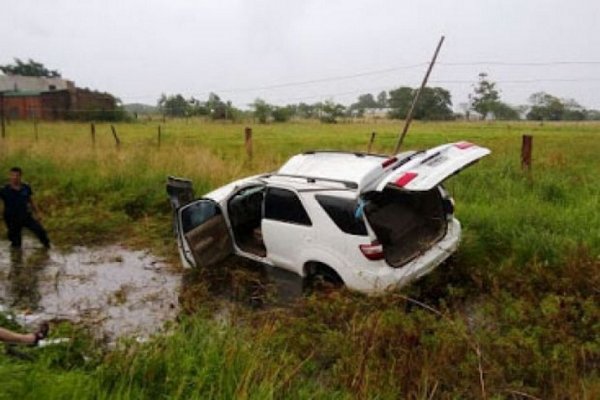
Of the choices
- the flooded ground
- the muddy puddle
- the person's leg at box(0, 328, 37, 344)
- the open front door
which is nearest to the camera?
the person's leg at box(0, 328, 37, 344)

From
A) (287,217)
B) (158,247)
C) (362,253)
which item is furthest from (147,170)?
(362,253)

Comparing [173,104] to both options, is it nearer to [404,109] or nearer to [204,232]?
[404,109]

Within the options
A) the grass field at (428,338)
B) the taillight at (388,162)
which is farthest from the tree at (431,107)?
the taillight at (388,162)

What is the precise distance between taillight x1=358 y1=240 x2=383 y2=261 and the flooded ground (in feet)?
8.18

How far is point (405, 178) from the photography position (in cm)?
597

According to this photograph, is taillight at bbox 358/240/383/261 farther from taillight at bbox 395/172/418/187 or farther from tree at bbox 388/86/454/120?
tree at bbox 388/86/454/120

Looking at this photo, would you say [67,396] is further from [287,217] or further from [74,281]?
[74,281]

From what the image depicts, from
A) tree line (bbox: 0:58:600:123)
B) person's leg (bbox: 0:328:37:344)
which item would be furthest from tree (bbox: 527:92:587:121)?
person's leg (bbox: 0:328:37:344)

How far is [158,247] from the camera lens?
9.73 m

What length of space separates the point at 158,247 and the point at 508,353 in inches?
263

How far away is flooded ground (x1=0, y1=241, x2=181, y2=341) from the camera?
253 inches

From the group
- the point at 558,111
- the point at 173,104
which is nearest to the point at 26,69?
the point at 173,104

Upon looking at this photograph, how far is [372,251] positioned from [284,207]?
147 cm

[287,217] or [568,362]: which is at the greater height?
[287,217]
